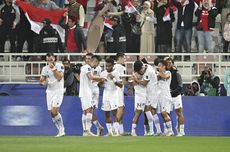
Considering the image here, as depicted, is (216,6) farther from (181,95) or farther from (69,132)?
(69,132)

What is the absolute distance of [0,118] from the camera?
1289 inches

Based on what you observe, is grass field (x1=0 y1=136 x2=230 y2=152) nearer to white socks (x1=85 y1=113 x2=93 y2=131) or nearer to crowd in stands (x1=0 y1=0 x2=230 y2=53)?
white socks (x1=85 y1=113 x2=93 y2=131)

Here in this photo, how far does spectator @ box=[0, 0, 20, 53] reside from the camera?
33781mm

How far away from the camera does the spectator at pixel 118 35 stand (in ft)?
109

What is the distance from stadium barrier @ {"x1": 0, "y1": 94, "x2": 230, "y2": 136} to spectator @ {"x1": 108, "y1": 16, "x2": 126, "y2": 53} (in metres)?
1.85

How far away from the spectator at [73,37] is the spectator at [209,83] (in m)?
4.17

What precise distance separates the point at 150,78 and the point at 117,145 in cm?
616

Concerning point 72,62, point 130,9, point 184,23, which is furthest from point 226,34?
point 72,62

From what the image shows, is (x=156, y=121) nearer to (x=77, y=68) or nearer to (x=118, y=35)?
(x=77, y=68)

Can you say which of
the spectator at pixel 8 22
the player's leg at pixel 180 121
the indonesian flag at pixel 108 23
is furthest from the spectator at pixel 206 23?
the spectator at pixel 8 22

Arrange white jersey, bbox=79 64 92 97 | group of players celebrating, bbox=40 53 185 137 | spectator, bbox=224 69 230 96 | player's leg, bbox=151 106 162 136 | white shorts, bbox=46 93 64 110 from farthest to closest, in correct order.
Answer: spectator, bbox=224 69 230 96 < player's leg, bbox=151 106 162 136 < white jersey, bbox=79 64 92 97 < group of players celebrating, bbox=40 53 185 137 < white shorts, bbox=46 93 64 110

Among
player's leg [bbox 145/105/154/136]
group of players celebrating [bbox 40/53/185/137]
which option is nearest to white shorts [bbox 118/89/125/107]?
group of players celebrating [bbox 40/53/185/137]

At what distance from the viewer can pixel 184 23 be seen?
111 feet

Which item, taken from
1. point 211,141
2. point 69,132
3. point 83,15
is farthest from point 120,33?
point 211,141
